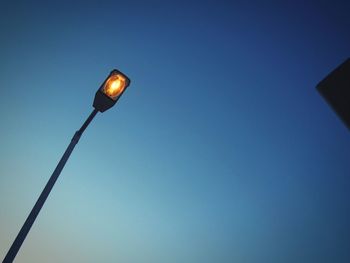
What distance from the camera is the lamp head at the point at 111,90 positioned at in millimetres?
3887

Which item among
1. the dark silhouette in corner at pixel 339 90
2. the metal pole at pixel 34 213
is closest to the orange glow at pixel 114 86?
the metal pole at pixel 34 213

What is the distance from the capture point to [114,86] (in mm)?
3945

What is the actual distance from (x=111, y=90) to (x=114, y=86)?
0.26 feet

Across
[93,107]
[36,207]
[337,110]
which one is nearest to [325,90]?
[337,110]

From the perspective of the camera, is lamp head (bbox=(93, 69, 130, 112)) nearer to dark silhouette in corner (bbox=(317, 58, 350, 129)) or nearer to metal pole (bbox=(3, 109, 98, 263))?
metal pole (bbox=(3, 109, 98, 263))

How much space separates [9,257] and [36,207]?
53 cm

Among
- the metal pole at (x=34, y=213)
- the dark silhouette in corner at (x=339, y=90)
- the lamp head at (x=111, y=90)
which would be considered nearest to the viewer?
the dark silhouette in corner at (x=339, y=90)

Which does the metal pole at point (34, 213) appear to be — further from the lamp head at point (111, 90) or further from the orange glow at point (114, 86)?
the orange glow at point (114, 86)

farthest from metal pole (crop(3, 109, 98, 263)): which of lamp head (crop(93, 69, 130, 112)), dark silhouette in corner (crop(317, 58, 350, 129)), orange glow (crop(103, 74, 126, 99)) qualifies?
dark silhouette in corner (crop(317, 58, 350, 129))

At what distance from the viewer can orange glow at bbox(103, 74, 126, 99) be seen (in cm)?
392

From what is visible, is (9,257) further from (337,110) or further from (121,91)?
(337,110)

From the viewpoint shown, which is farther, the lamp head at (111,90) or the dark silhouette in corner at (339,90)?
the lamp head at (111,90)

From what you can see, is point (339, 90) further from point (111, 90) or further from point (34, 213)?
point (111, 90)

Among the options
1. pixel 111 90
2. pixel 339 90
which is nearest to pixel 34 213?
pixel 111 90
